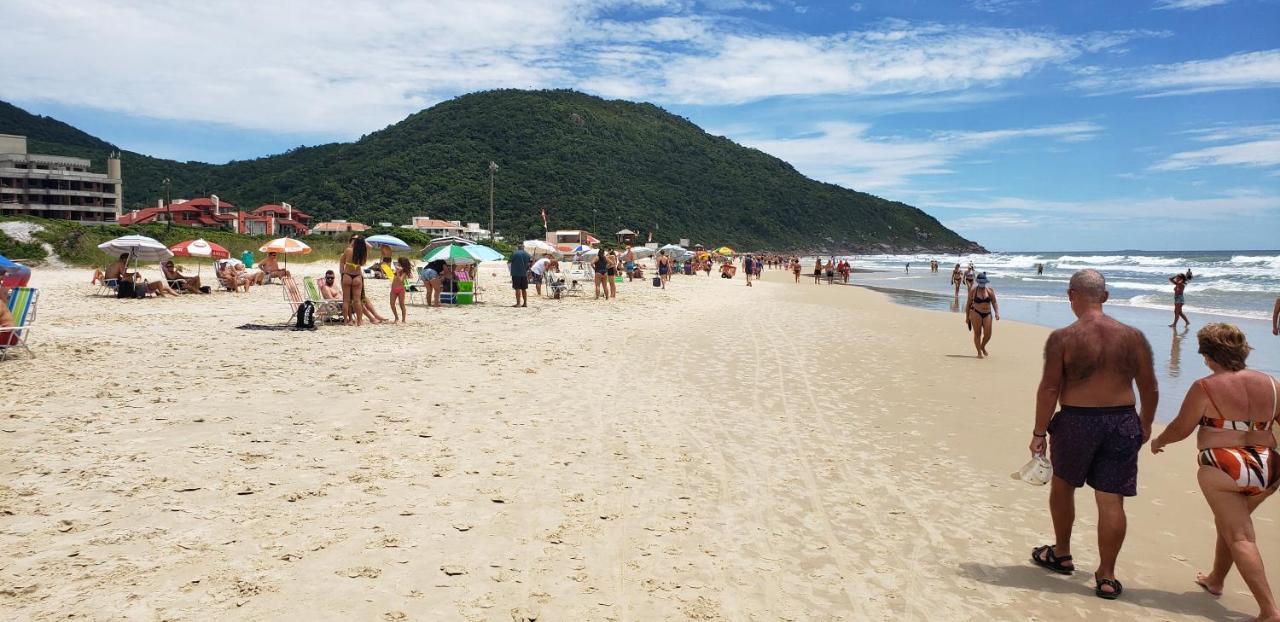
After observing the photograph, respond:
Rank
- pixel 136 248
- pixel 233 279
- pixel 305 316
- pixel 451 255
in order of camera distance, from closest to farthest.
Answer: pixel 305 316 < pixel 451 255 < pixel 136 248 < pixel 233 279

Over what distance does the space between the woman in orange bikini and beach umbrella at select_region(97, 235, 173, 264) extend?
1867cm

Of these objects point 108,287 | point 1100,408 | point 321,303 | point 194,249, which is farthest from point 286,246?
point 1100,408

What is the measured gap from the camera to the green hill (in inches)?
3123

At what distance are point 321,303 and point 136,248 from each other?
7975mm

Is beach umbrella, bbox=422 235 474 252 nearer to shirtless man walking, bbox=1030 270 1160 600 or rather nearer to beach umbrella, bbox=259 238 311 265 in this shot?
beach umbrella, bbox=259 238 311 265

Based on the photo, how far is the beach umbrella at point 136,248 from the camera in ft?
52.0

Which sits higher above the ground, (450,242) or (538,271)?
(450,242)

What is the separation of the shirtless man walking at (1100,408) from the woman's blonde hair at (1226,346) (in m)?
0.22

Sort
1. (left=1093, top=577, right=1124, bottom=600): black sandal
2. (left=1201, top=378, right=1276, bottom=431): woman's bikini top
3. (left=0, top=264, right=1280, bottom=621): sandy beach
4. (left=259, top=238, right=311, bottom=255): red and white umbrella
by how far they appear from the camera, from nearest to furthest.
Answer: (left=1201, top=378, right=1276, bottom=431): woman's bikini top → (left=0, top=264, right=1280, bottom=621): sandy beach → (left=1093, top=577, right=1124, bottom=600): black sandal → (left=259, top=238, right=311, bottom=255): red and white umbrella

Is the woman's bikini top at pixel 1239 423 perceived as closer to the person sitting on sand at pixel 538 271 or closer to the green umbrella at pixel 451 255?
the green umbrella at pixel 451 255

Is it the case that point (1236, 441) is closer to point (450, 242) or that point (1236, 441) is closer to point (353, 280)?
point (353, 280)

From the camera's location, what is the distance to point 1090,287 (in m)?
3.28

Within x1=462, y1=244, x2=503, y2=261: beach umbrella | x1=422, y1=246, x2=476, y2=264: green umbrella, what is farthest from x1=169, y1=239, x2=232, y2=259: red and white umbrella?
x1=462, y1=244, x2=503, y2=261: beach umbrella

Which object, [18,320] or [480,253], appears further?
[480,253]
